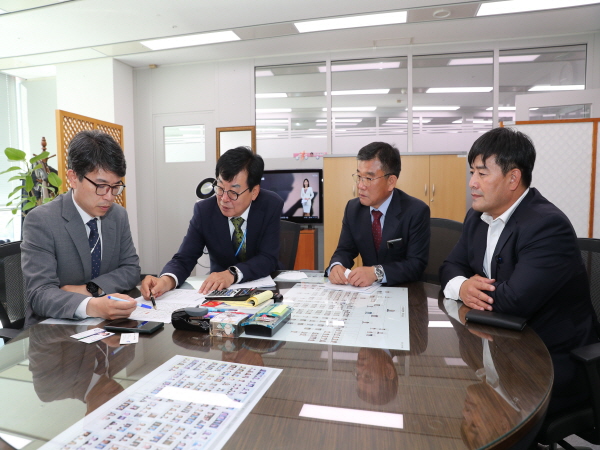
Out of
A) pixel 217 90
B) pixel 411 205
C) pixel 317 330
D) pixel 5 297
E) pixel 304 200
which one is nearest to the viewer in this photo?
pixel 317 330

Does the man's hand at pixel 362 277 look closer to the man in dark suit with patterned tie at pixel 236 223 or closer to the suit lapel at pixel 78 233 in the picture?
the man in dark suit with patterned tie at pixel 236 223

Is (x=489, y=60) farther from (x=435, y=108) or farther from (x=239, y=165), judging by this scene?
(x=239, y=165)

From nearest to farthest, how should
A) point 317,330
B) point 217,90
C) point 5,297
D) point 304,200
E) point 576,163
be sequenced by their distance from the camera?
point 317,330
point 5,297
point 576,163
point 304,200
point 217,90

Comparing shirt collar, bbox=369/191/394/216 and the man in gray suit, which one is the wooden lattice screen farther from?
shirt collar, bbox=369/191/394/216

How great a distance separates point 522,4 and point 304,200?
3109 millimetres

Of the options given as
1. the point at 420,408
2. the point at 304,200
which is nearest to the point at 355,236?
the point at 420,408

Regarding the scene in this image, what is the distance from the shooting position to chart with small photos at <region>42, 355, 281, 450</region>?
603 millimetres

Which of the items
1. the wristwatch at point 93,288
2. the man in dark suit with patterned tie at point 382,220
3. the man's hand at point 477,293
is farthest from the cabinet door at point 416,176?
the wristwatch at point 93,288

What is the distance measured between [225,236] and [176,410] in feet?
4.78

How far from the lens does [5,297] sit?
162cm

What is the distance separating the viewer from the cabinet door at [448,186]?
430cm

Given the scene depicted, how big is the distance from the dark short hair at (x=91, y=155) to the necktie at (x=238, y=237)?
758 millimetres

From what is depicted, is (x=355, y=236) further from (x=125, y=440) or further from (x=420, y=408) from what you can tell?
(x=125, y=440)

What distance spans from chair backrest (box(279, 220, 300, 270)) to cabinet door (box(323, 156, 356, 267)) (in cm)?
211
